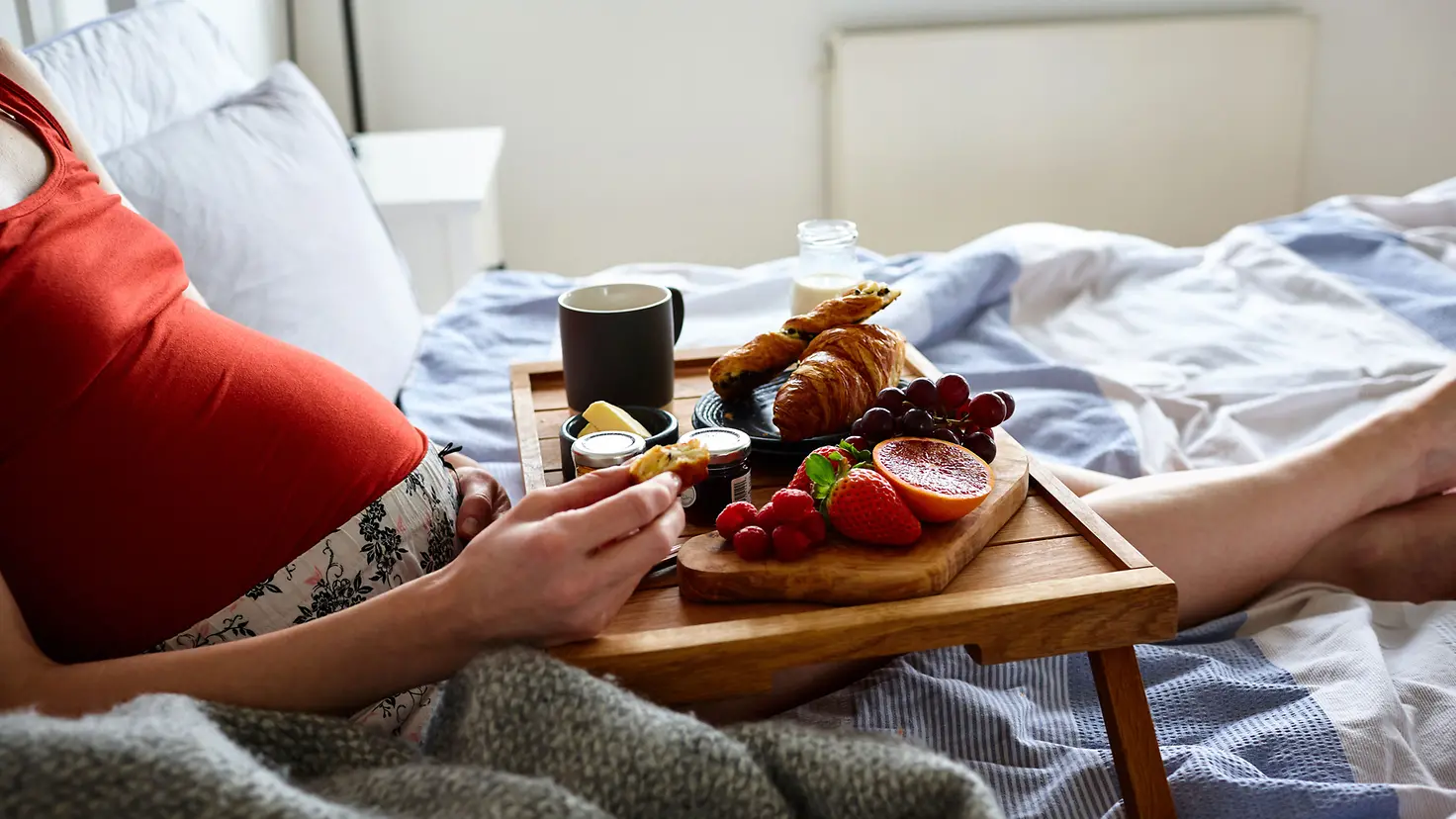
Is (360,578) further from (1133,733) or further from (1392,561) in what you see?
(1392,561)

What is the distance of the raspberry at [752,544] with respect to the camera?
2.55 ft

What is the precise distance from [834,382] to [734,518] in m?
0.20

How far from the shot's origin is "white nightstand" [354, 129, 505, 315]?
2031mm

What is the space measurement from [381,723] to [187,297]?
36 cm

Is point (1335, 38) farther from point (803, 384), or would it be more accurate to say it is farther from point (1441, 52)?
point (803, 384)

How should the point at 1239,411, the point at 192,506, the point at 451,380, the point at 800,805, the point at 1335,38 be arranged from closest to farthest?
the point at 800,805, the point at 192,506, the point at 1239,411, the point at 451,380, the point at 1335,38

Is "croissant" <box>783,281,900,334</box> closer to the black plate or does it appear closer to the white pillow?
the black plate

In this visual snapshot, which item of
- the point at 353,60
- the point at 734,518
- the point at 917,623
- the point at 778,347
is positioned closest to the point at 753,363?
the point at 778,347

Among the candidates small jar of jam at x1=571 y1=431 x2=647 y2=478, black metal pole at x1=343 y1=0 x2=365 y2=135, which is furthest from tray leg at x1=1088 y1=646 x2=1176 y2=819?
black metal pole at x1=343 y1=0 x2=365 y2=135

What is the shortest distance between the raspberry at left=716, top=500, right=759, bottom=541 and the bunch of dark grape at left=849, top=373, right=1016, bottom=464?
13 centimetres

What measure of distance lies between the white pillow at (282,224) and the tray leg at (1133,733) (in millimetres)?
897

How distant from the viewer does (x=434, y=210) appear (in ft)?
6.65

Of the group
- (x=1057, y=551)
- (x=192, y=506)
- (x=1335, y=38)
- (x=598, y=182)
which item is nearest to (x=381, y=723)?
(x=192, y=506)

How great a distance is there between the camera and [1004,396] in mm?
936
